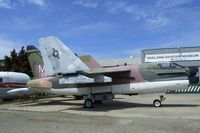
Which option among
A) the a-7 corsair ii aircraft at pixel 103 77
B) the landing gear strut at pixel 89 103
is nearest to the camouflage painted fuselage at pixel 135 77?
the a-7 corsair ii aircraft at pixel 103 77

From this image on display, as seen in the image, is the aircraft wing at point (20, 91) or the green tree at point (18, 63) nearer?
the aircraft wing at point (20, 91)

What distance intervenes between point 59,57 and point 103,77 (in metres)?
2.95

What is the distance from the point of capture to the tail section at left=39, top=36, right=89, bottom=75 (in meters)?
Answer: 19.9

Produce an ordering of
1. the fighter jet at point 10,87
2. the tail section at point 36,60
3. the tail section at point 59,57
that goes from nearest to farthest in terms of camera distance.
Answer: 1. the tail section at point 59,57
2. the tail section at point 36,60
3. the fighter jet at point 10,87

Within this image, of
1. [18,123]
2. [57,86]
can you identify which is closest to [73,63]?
[57,86]

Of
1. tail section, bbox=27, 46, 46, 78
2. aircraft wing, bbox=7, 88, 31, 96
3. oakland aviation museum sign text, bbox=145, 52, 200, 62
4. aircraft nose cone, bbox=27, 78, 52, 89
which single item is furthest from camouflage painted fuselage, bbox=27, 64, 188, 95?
oakland aviation museum sign text, bbox=145, 52, 200, 62

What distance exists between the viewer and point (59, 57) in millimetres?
20156

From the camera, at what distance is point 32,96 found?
28016 millimetres

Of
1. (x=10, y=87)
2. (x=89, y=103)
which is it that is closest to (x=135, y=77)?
(x=89, y=103)

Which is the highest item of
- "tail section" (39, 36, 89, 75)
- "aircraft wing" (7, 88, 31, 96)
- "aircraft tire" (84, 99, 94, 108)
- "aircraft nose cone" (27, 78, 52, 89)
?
"tail section" (39, 36, 89, 75)

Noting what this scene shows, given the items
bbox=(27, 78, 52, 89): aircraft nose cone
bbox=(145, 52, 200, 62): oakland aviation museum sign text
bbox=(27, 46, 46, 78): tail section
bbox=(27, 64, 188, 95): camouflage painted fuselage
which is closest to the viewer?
bbox=(27, 64, 188, 95): camouflage painted fuselage

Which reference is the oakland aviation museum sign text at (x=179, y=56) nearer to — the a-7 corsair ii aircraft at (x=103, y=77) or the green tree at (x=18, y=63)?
the green tree at (x=18, y=63)

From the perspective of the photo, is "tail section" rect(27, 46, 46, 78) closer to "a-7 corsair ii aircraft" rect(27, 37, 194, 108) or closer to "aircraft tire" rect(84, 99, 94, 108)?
"a-7 corsair ii aircraft" rect(27, 37, 194, 108)

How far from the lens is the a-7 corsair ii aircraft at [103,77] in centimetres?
1895
